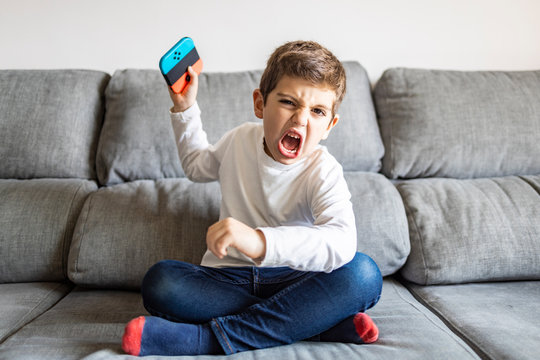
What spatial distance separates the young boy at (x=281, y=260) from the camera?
833 mm

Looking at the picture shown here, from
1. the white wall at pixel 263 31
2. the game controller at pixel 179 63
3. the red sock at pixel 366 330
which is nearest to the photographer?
the red sock at pixel 366 330

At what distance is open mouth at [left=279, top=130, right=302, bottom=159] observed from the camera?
929 mm

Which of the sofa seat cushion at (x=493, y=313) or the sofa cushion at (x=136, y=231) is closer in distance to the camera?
the sofa seat cushion at (x=493, y=313)

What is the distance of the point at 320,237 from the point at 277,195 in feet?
0.69

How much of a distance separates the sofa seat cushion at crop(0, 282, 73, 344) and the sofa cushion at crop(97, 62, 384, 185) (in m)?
0.35

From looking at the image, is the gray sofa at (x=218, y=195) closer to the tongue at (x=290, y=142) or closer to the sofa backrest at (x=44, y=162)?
the sofa backrest at (x=44, y=162)

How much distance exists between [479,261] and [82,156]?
1207 millimetres

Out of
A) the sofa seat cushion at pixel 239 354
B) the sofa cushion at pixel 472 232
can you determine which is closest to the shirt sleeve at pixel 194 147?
the sofa seat cushion at pixel 239 354

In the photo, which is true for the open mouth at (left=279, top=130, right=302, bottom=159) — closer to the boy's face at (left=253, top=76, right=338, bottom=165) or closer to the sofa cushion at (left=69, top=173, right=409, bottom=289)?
the boy's face at (left=253, top=76, right=338, bottom=165)

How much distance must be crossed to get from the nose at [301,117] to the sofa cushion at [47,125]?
0.78 metres

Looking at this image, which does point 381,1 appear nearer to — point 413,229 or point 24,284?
point 413,229

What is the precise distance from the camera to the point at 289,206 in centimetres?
101

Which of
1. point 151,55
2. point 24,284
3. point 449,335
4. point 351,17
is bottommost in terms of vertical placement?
point 24,284

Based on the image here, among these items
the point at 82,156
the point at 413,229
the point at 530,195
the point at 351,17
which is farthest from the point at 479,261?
the point at 82,156
